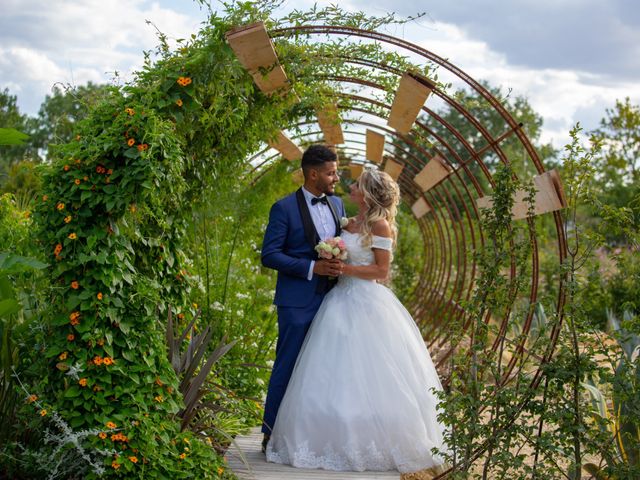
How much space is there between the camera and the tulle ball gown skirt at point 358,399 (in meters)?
4.12

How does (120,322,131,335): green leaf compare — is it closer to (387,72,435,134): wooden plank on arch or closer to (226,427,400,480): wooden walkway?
(226,427,400,480): wooden walkway

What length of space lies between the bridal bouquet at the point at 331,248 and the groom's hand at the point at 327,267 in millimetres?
37

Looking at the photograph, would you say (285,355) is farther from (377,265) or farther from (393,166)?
Answer: (393,166)

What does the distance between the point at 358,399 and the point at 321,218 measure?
3.71ft

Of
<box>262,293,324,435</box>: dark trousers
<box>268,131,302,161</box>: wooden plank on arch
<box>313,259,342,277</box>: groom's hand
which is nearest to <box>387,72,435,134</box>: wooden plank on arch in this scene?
<box>313,259,342,277</box>: groom's hand

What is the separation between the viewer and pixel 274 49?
13.9ft

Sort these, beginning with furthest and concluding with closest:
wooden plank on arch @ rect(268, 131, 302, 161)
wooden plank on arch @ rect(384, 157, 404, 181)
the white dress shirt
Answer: wooden plank on arch @ rect(384, 157, 404, 181), wooden plank on arch @ rect(268, 131, 302, 161), the white dress shirt

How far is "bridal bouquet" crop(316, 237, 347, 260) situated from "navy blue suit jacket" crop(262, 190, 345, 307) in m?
0.09

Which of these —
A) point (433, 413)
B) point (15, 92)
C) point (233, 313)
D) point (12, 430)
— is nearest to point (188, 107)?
point (12, 430)

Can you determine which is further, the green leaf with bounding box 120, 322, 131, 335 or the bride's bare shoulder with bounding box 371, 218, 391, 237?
the bride's bare shoulder with bounding box 371, 218, 391, 237

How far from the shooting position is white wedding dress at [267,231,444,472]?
4117 mm

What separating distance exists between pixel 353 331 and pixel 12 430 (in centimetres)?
191

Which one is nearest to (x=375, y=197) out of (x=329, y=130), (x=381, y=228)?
(x=381, y=228)

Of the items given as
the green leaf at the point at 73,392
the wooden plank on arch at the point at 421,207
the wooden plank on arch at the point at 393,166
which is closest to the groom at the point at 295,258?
the green leaf at the point at 73,392
